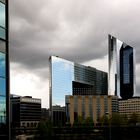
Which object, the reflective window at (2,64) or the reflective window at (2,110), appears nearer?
the reflective window at (2,110)

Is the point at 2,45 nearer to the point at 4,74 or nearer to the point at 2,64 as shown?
the point at 2,64

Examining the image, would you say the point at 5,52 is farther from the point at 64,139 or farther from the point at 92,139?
the point at 64,139

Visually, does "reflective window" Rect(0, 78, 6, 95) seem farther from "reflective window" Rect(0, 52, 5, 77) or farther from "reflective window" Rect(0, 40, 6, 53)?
"reflective window" Rect(0, 40, 6, 53)

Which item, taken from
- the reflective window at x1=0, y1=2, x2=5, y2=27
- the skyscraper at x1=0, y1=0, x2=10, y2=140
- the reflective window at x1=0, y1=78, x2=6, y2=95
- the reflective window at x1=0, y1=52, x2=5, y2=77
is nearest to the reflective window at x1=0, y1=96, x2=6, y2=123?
the skyscraper at x1=0, y1=0, x2=10, y2=140

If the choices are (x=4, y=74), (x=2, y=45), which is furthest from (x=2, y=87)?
(x=2, y=45)

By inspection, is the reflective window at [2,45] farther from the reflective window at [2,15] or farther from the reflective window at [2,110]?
the reflective window at [2,110]

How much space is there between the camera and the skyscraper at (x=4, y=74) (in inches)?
1348

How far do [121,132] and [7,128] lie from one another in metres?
102

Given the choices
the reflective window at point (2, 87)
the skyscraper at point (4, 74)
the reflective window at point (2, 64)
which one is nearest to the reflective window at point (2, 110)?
the skyscraper at point (4, 74)

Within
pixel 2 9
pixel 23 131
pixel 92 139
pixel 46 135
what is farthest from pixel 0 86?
pixel 23 131

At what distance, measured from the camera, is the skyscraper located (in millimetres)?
34250

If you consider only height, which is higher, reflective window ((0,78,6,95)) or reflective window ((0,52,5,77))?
reflective window ((0,52,5,77))

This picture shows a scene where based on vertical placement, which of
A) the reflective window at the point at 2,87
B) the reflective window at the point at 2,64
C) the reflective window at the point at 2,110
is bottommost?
the reflective window at the point at 2,110

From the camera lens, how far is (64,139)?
13238 cm
